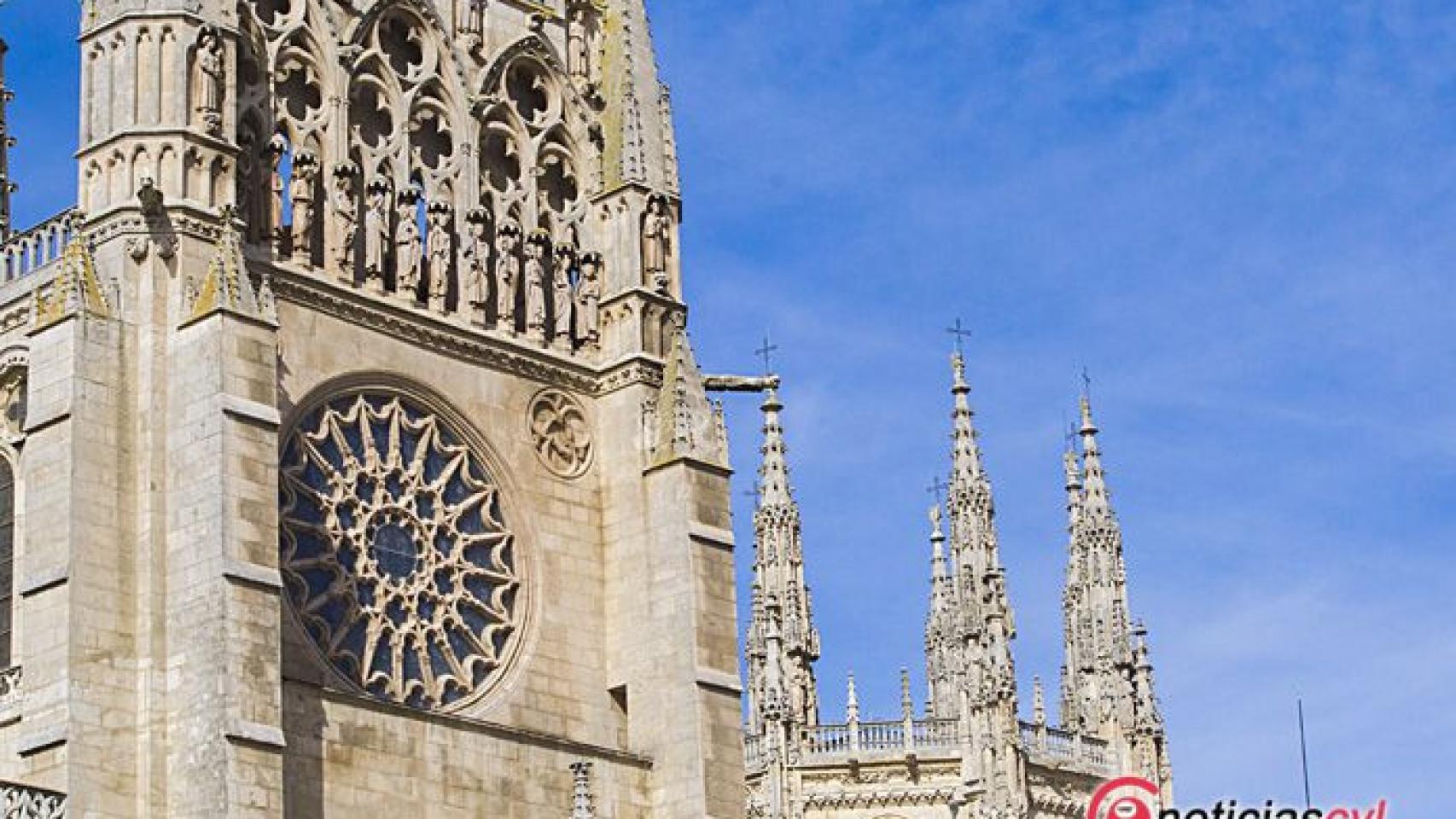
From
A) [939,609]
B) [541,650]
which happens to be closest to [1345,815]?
[541,650]

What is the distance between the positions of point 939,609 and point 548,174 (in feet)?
99.0

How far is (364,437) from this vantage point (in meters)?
38.2

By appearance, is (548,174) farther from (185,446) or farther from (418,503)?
(185,446)

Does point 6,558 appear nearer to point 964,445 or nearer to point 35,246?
point 35,246

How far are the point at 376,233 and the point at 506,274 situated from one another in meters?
2.33

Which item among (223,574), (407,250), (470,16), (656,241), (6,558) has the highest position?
(470,16)

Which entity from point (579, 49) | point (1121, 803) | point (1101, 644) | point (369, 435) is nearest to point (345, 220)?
point (369, 435)

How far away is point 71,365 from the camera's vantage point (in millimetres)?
34625

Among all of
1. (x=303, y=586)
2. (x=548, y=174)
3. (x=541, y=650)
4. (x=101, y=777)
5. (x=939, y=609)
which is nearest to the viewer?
(x=101, y=777)

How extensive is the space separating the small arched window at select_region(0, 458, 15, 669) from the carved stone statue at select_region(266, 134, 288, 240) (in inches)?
170

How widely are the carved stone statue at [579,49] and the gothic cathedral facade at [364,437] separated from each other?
4cm

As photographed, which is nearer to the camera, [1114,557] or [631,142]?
[631,142]

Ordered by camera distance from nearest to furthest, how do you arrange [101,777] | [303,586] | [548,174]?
[101,777], [303,586], [548,174]

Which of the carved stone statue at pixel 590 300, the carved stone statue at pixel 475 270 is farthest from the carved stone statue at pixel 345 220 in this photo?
the carved stone statue at pixel 590 300
